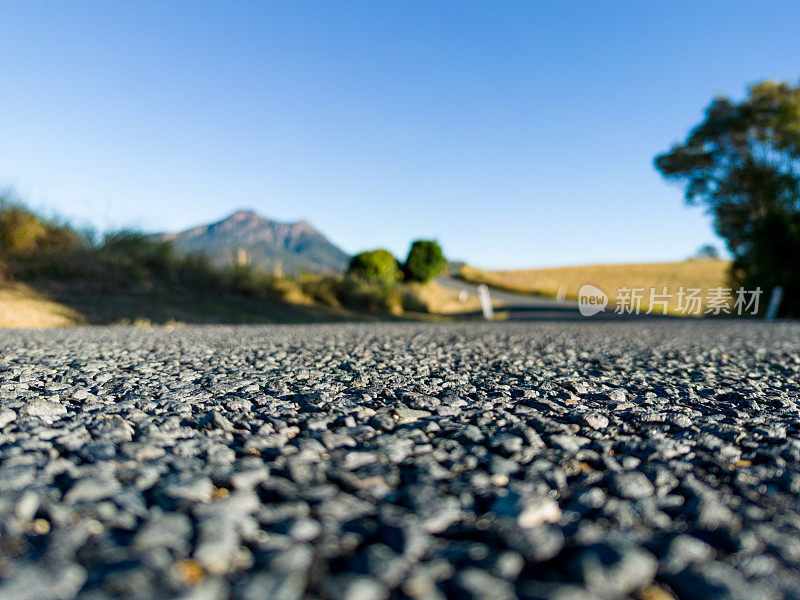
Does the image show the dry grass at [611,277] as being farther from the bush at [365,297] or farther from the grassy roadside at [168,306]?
the grassy roadside at [168,306]

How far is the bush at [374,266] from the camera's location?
2011 cm

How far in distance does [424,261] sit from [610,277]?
26.5 meters

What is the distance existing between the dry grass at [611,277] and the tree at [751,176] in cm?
1297

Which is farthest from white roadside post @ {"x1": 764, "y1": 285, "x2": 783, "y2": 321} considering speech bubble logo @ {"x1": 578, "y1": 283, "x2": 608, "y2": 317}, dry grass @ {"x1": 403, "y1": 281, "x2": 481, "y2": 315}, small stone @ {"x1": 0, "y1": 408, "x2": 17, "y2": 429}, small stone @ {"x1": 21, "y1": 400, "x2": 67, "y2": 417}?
small stone @ {"x1": 0, "y1": 408, "x2": 17, "y2": 429}

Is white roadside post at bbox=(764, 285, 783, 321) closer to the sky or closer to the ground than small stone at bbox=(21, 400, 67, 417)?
closer to the sky

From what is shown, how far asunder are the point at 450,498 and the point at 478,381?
1.75 m

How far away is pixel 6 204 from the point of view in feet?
32.4

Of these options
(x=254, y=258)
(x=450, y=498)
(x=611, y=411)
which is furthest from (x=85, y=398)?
(x=254, y=258)

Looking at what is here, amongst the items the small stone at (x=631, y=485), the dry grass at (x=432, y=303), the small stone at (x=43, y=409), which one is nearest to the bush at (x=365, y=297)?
the dry grass at (x=432, y=303)

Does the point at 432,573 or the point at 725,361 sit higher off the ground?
the point at 725,361

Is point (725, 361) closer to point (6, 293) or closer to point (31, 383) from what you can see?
point (31, 383)

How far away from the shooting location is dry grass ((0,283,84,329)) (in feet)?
24.5

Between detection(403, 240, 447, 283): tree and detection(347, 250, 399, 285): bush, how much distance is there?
10.4 feet

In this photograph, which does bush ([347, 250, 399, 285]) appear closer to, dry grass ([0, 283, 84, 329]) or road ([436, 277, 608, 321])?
road ([436, 277, 608, 321])
